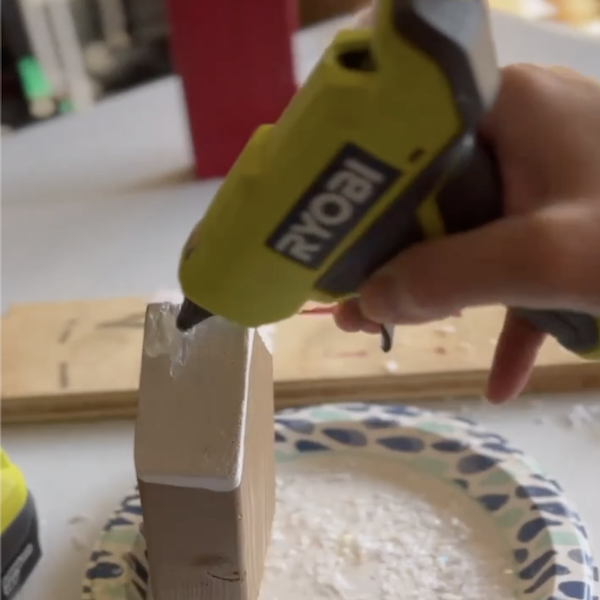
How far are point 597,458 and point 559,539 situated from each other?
0.11m

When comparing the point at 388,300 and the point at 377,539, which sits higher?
the point at 388,300

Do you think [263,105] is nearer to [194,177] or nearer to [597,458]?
[194,177]

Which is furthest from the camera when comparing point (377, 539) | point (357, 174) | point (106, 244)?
point (106, 244)

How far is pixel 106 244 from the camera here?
0.73 m

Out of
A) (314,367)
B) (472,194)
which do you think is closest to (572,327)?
(472,194)

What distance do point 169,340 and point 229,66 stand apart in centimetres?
44

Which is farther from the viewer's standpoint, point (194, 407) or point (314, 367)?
point (314, 367)

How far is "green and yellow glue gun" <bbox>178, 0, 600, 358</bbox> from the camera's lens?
26 cm

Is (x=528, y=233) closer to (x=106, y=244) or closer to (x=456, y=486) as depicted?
(x=456, y=486)

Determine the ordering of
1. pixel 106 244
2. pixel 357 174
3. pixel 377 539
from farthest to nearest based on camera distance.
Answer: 1. pixel 106 244
2. pixel 377 539
3. pixel 357 174

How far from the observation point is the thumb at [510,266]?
0.30m

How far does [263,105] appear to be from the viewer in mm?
780

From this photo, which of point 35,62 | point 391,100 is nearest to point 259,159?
point 391,100

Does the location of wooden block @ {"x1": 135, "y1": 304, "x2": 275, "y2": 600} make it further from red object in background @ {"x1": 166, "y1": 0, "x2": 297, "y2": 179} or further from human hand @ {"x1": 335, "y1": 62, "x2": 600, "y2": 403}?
red object in background @ {"x1": 166, "y1": 0, "x2": 297, "y2": 179}
